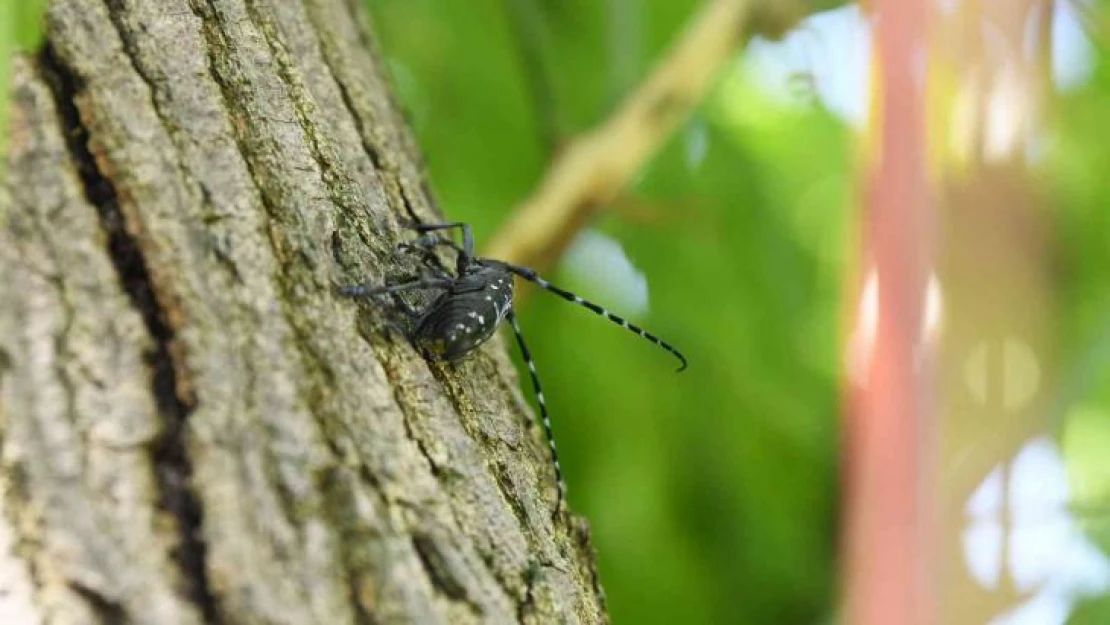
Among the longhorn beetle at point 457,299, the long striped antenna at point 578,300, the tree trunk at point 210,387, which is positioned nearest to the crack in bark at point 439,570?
the tree trunk at point 210,387

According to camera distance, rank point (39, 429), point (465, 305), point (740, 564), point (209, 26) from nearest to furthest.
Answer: point (39, 429), point (209, 26), point (465, 305), point (740, 564)

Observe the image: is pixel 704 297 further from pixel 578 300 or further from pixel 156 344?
pixel 156 344

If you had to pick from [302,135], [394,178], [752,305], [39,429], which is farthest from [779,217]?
[39,429]

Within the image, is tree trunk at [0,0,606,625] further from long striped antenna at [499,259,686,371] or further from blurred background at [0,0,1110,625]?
blurred background at [0,0,1110,625]

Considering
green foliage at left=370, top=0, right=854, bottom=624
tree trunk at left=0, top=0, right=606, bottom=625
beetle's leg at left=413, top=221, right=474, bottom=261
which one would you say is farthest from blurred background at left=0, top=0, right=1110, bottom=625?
tree trunk at left=0, top=0, right=606, bottom=625

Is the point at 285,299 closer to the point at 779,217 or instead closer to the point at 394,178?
the point at 394,178

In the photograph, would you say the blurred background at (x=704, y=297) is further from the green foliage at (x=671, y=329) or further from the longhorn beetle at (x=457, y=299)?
the longhorn beetle at (x=457, y=299)
